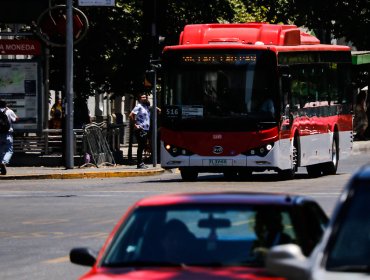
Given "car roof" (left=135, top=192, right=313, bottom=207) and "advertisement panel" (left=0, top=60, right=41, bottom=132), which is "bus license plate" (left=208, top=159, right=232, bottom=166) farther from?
"car roof" (left=135, top=192, right=313, bottom=207)

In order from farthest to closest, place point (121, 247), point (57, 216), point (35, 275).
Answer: point (57, 216), point (35, 275), point (121, 247)

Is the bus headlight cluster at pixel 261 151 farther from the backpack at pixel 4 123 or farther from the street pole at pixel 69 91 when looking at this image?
the backpack at pixel 4 123

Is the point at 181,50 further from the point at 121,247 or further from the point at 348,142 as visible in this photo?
the point at 121,247

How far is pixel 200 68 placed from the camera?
30.3 m

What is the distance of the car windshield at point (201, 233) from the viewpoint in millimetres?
8742

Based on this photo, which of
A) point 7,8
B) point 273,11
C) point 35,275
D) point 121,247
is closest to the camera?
point 121,247

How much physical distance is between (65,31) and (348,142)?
7570mm

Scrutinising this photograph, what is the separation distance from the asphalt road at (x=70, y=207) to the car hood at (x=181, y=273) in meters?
5.83

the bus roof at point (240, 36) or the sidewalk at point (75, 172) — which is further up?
the bus roof at point (240, 36)

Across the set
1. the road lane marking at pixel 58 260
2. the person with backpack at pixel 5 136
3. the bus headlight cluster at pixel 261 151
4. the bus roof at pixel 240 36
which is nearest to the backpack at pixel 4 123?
the person with backpack at pixel 5 136

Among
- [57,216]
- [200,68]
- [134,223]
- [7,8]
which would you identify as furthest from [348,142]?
[134,223]

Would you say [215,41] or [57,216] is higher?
[215,41]

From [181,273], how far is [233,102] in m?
21.9

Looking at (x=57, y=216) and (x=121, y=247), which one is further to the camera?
(x=57, y=216)
